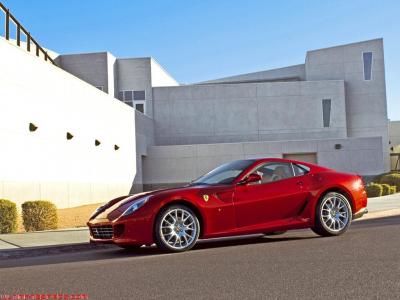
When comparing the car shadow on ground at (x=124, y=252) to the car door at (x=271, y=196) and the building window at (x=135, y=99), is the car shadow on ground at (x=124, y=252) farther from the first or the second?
the building window at (x=135, y=99)

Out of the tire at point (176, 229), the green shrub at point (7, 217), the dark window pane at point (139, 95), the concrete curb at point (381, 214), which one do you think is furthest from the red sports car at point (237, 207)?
the dark window pane at point (139, 95)

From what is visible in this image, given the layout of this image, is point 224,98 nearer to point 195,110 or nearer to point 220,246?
point 195,110

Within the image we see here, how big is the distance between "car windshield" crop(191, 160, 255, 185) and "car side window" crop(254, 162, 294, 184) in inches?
9.2

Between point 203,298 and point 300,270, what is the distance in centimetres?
168

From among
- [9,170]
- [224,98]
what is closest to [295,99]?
[224,98]

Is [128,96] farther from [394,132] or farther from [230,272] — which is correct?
[394,132]

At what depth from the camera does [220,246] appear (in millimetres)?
9234

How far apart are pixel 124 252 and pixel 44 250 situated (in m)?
1.60

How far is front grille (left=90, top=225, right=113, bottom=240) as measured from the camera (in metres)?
8.48

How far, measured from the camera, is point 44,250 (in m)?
9.69

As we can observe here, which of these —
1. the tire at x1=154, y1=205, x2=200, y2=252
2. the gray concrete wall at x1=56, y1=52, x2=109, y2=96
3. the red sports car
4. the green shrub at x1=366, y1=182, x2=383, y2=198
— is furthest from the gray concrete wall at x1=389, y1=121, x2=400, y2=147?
the tire at x1=154, y1=205, x2=200, y2=252

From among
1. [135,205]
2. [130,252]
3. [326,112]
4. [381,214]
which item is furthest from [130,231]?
[326,112]

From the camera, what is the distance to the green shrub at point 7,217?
13195 mm

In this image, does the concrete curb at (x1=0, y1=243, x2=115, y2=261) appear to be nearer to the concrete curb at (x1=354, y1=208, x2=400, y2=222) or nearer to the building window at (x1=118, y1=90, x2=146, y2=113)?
the concrete curb at (x1=354, y1=208, x2=400, y2=222)
